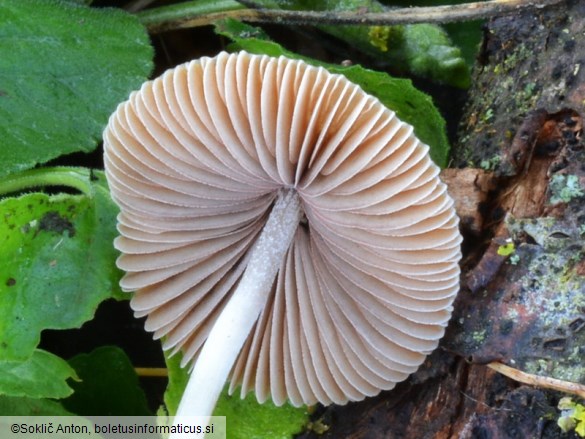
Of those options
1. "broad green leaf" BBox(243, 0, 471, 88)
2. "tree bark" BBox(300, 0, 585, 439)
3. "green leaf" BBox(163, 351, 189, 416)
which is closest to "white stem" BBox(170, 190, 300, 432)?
"green leaf" BBox(163, 351, 189, 416)

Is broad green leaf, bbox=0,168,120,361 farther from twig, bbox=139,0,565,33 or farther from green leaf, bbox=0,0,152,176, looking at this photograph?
twig, bbox=139,0,565,33

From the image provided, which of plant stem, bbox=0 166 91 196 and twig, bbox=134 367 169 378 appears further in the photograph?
twig, bbox=134 367 169 378

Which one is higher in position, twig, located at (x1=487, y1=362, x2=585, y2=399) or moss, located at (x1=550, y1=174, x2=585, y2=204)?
moss, located at (x1=550, y1=174, x2=585, y2=204)

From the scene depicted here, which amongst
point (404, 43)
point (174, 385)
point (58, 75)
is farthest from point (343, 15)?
point (174, 385)

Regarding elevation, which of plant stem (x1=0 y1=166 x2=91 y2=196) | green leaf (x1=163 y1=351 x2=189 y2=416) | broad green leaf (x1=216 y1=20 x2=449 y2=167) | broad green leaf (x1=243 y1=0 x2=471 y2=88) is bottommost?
green leaf (x1=163 y1=351 x2=189 y2=416)

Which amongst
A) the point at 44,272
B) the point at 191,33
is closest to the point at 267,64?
the point at 44,272

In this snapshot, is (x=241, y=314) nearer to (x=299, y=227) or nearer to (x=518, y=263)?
(x=299, y=227)
